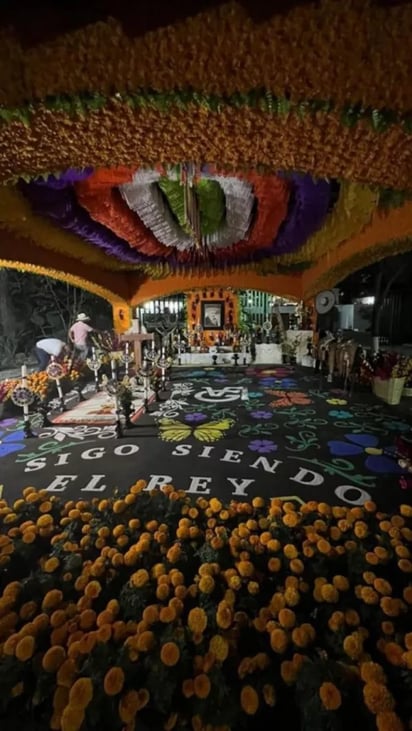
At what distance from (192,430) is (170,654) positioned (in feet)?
7.12

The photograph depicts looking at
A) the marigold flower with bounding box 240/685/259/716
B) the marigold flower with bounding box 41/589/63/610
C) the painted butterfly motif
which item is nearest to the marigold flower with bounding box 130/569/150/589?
the marigold flower with bounding box 41/589/63/610

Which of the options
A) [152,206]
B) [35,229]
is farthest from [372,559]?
[35,229]

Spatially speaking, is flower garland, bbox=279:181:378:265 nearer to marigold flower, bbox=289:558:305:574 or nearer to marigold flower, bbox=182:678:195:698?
marigold flower, bbox=289:558:305:574

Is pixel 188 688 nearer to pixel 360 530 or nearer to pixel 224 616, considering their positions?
pixel 224 616

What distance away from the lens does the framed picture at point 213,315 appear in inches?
352

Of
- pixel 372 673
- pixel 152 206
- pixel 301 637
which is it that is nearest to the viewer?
pixel 372 673

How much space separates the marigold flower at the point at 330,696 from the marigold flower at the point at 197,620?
384mm

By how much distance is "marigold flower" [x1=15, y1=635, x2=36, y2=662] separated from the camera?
1.04 metres

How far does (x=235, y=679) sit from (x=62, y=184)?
317 centimetres

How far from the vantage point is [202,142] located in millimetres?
1433

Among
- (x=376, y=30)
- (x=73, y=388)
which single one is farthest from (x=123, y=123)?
(x=73, y=388)

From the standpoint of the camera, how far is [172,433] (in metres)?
3.13

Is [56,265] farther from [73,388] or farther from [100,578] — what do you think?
[100,578]

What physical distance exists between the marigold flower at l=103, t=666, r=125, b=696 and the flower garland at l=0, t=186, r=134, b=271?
308 cm
